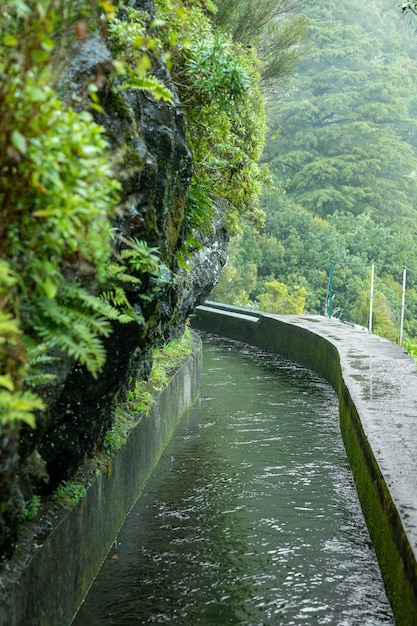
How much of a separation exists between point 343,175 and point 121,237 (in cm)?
3619

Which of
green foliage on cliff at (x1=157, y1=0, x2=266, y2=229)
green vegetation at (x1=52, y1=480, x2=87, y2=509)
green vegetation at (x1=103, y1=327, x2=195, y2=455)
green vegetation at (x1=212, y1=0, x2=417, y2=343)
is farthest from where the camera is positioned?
green vegetation at (x1=212, y1=0, x2=417, y2=343)

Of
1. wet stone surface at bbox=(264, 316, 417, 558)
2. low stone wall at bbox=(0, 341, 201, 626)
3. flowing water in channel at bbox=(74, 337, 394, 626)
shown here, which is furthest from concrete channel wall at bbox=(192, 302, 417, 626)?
low stone wall at bbox=(0, 341, 201, 626)

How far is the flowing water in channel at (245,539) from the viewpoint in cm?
506

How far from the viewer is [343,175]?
126 ft

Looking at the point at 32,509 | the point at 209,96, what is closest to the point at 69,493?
the point at 32,509

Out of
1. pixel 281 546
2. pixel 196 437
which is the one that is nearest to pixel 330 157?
pixel 196 437

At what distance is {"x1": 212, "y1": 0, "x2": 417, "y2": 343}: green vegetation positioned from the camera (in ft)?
113

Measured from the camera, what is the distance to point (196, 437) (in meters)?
9.18

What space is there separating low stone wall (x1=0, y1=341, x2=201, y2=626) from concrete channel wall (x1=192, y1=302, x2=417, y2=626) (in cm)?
188

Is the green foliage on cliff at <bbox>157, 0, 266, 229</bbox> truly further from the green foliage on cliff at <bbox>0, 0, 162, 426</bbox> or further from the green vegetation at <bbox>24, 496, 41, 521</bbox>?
the green vegetation at <bbox>24, 496, 41, 521</bbox>

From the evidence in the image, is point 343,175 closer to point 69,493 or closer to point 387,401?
point 387,401

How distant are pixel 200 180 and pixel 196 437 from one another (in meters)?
2.90

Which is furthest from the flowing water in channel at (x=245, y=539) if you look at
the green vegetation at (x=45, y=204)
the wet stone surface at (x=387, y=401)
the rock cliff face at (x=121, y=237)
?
the green vegetation at (x=45, y=204)

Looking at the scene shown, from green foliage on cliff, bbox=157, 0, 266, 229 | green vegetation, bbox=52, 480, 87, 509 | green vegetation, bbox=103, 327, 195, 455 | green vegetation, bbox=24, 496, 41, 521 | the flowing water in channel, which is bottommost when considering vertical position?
the flowing water in channel
